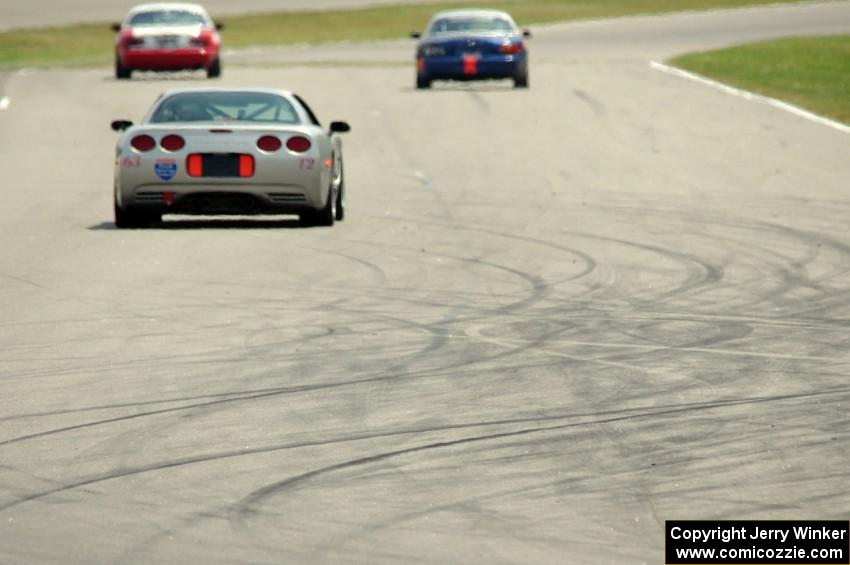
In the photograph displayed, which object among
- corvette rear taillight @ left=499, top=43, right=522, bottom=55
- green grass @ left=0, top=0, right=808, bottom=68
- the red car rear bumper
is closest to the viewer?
corvette rear taillight @ left=499, top=43, right=522, bottom=55

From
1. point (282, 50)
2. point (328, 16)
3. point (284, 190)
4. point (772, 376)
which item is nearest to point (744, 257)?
point (284, 190)

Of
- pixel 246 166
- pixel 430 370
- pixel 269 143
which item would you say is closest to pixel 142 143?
pixel 246 166

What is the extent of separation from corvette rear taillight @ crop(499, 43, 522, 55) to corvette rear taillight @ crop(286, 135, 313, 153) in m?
18.2

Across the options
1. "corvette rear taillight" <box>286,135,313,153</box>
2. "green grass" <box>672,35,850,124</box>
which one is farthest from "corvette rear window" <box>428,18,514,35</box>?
"corvette rear taillight" <box>286,135,313,153</box>

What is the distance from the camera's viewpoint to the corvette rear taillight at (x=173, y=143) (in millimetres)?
17062

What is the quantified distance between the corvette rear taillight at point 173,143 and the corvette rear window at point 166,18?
73.9 ft

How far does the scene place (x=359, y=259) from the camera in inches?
593

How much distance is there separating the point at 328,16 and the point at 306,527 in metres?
64.8

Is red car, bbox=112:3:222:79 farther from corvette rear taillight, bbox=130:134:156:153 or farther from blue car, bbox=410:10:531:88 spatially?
corvette rear taillight, bbox=130:134:156:153

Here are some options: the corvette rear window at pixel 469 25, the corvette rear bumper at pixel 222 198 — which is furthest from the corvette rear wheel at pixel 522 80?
the corvette rear bumper at pixel 222 198

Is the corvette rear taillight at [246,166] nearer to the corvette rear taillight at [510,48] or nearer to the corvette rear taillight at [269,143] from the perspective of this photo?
the corvette rear taillight at [269,143]

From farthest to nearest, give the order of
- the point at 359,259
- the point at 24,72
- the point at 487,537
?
the point at 24,72 → the point at 359,259 → the point at 487,537

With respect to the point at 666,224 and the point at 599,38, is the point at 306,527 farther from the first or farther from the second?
the point at 599,38

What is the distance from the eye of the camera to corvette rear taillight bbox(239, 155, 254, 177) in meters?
17.0
